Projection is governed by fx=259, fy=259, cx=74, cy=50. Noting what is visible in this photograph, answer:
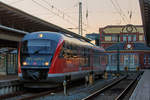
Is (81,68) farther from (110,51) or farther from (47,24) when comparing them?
(110,51)

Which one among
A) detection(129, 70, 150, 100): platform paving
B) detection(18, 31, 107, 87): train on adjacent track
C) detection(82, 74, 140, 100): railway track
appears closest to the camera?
detection(129, 70, 150, 100): platform paving

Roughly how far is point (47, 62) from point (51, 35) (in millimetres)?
1659

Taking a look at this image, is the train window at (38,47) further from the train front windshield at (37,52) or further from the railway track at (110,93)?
the railway track at (110,93)

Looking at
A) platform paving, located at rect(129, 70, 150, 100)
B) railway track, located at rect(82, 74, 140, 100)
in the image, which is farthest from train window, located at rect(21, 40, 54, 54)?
platform paving, located at rect(129, 70, 150, 100)

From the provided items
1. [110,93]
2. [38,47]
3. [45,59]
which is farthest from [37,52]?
→ [110,93]

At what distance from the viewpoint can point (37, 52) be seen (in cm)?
1320

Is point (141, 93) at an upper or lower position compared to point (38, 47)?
lower

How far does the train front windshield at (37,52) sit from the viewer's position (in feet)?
42.5

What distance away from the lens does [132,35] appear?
225 feet

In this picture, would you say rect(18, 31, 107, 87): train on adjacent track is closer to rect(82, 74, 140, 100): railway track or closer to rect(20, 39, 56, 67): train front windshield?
rect(20, 39, 56, 67): train front windshield

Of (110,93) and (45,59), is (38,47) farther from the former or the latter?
(110,93)

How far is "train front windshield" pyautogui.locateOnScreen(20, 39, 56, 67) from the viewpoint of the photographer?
42.5 ft

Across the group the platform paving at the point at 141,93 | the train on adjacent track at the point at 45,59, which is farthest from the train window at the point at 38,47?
the platform paving at the point at 141,93

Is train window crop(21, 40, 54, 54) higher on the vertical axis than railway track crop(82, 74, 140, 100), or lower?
higher
